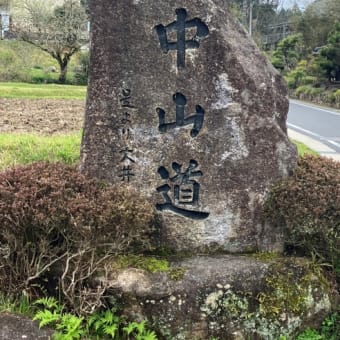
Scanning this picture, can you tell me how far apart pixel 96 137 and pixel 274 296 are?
5.94 ft

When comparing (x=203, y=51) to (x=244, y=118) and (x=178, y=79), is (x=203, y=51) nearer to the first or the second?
(x=178, y=79)

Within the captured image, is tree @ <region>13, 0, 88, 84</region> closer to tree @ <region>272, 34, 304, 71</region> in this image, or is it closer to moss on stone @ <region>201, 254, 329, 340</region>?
tree @ <region>272, 34, 304, 71</region>

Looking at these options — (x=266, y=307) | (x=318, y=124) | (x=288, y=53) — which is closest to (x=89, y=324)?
(x=266, y=307)

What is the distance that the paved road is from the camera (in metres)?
11.7

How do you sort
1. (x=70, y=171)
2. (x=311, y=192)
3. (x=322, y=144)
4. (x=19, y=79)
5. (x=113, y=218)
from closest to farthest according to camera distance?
1. (x=113, y=218)
2. (x=311, y=192)
3. (x=70, y=171)
4. (x=322, y=144)
5. (x=19, y=79)

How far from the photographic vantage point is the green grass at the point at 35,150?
6.23m

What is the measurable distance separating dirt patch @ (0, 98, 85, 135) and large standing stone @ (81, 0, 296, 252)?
5.06 meters

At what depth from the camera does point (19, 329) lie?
10.7 ft

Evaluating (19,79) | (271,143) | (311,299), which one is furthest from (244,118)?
(19,79)

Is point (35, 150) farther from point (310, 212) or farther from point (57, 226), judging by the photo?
point (310, 212)

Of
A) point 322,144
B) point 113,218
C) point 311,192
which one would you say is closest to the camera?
point 113,218

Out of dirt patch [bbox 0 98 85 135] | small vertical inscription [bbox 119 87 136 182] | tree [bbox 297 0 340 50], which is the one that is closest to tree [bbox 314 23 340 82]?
tree [bbox 297 0 340 50]

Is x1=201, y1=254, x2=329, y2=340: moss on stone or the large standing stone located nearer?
x1=201, y1=254, x2=329, y2=340: moss on stone

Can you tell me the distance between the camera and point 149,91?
399cm
